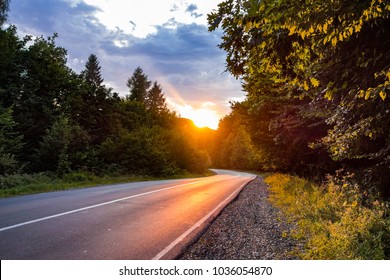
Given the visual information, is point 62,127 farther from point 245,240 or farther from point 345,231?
point 345,231

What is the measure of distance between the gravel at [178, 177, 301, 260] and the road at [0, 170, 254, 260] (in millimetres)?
359

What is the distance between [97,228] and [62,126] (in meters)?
17.9

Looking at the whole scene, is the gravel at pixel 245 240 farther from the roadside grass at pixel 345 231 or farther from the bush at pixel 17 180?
the bush at pixel 17 180

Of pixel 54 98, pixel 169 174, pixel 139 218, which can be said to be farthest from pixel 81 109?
pixel 139 218

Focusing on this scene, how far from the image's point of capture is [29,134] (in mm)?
27453

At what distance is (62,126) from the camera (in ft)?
73.7

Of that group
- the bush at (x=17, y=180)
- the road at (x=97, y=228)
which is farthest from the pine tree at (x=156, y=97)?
the road at (x=97, y=228)

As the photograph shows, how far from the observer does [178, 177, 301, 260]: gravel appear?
527cm

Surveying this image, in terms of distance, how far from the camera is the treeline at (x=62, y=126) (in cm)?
2228

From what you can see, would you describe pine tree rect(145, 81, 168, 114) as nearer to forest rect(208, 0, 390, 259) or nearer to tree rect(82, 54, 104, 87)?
tree rect(82, 54, 104, 87)

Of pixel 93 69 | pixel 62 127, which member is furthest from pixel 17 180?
pixel 93 69

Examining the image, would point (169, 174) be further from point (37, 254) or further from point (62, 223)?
point (37, 254)

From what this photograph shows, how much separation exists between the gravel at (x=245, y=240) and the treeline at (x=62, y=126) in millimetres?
15984

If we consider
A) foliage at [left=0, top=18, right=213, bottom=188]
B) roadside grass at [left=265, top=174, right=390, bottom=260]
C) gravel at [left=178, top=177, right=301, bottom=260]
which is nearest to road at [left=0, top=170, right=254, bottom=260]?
gravel at [left=178, top=177, right=301, bottom=260]
